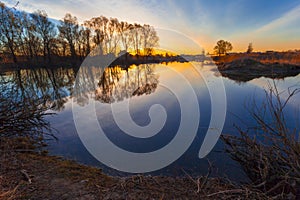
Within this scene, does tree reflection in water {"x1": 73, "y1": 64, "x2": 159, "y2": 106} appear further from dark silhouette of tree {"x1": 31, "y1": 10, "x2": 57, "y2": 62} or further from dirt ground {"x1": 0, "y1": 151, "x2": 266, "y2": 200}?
dark silhouette of tree {"x1": 31, "y1": 10, "x2": 57, "y2": 62}

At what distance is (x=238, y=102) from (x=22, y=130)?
375 inches

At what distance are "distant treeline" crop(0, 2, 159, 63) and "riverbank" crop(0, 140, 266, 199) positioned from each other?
27.8 metres

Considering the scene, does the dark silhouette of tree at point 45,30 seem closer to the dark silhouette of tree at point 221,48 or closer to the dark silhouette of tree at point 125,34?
the dark silhouette of tree at point 125,34

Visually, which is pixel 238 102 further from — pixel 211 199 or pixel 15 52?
pixel 15 52

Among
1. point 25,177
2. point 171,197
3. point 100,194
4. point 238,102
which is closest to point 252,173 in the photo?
point 171,197

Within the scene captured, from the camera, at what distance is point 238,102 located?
8477 millimetres

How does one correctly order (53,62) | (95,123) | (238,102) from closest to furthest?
(95,123) → (238,102) → (53,62)

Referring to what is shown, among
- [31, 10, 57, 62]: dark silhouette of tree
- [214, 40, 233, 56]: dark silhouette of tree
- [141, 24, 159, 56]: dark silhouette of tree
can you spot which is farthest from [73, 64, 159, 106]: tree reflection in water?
[214, 40, 233, 56]: dark silhouette of tree

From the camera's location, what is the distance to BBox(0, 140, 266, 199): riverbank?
232 centimetres

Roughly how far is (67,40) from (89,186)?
45.3 m

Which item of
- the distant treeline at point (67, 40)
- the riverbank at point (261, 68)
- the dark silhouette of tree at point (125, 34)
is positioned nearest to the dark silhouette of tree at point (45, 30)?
the distant treeline at point (67, 40)

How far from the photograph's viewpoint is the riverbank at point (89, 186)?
91.5 inches

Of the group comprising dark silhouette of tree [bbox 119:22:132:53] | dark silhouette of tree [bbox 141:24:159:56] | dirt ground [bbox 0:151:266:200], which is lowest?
dirt ground [bbox 0:151:266:200]

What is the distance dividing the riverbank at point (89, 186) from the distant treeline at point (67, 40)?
2783 cm
